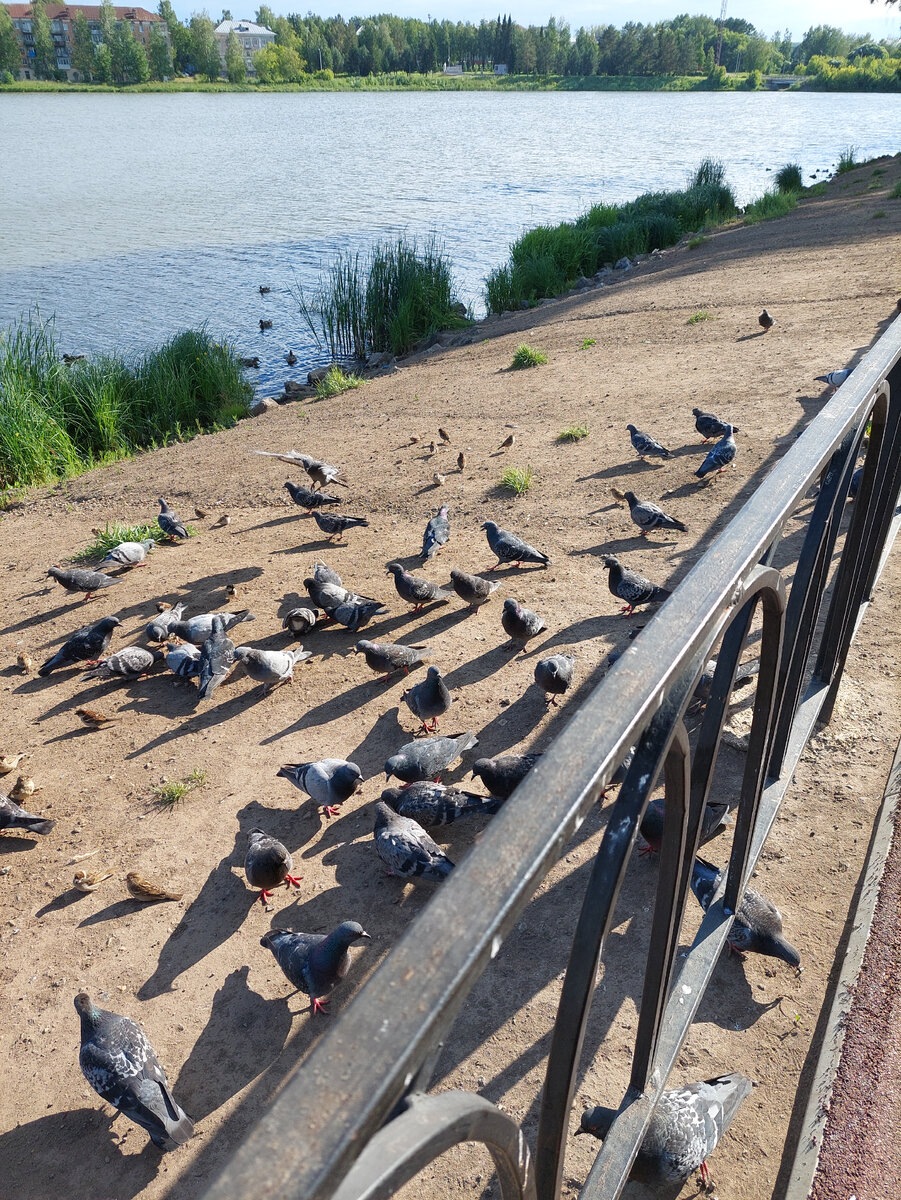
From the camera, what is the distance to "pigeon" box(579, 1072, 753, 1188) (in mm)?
2279

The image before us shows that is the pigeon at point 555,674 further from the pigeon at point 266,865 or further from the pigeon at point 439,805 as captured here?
the pigeon at point 266,865

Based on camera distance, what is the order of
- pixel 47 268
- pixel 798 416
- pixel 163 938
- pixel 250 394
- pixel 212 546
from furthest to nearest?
pixel 47 268 < pixel 250 394 < pixel 798 416 < pixel 212 546 < pixel 163 938

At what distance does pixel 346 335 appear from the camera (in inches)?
727

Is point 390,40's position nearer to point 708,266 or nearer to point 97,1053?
point 708,266

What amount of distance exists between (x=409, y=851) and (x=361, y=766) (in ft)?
3.47

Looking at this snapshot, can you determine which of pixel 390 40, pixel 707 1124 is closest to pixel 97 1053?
pixel 707 1124

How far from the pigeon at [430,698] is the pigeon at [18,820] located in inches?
86.2

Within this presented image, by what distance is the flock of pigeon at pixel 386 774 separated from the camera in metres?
2.86

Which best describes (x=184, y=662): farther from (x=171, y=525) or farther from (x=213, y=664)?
(x=171, y=525)

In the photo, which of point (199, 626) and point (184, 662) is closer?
point (184, 662)

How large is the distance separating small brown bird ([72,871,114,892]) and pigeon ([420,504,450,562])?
376 centimetres

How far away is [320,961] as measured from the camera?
3311 mm

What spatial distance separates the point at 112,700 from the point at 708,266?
16.2 meters

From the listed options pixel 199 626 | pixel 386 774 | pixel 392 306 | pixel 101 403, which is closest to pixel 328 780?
pixel 386 774
